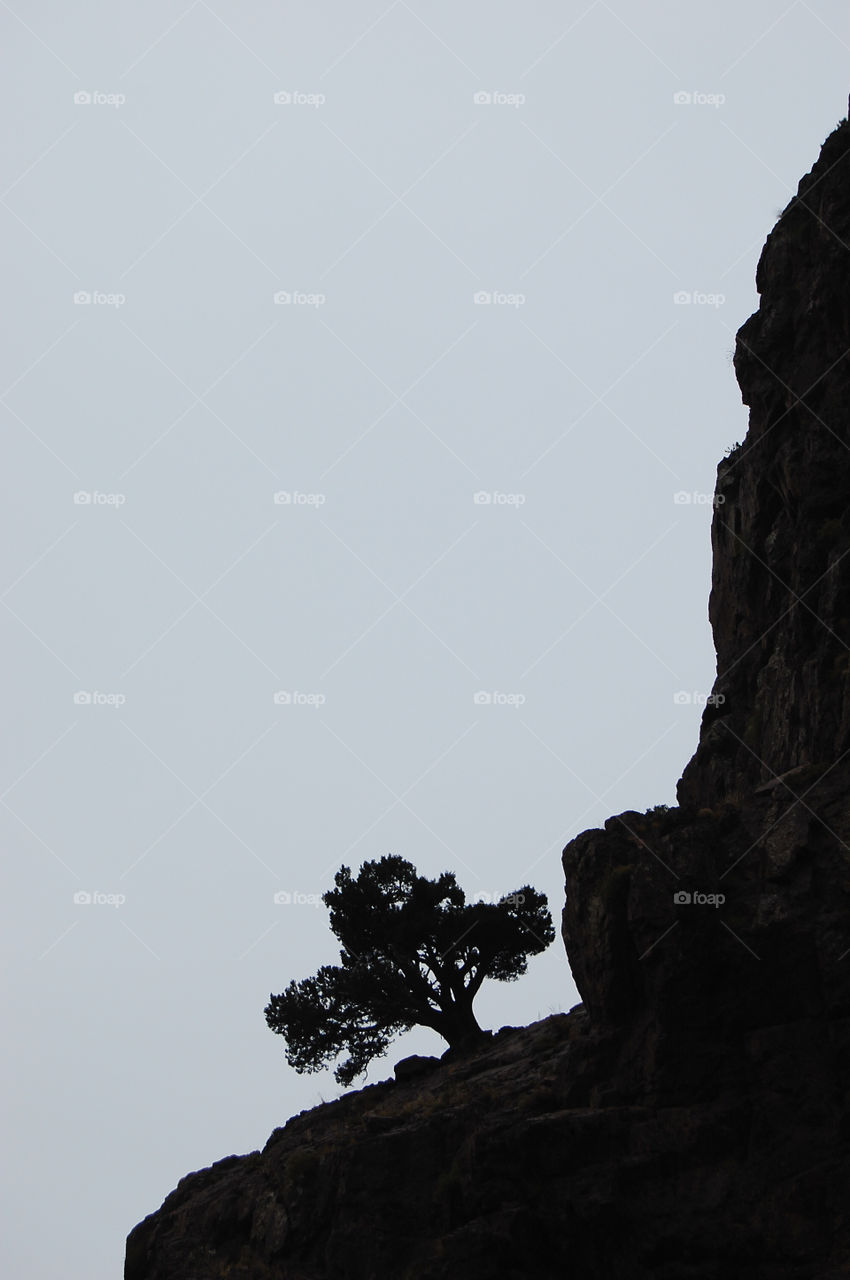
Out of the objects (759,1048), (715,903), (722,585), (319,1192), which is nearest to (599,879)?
(715,903)

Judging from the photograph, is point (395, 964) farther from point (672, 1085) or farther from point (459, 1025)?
point (672, 1085)

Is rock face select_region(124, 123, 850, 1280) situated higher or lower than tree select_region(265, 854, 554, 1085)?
lower

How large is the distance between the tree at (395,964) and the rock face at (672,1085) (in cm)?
433

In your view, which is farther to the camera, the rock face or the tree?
the tree

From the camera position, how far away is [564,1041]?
35938mm

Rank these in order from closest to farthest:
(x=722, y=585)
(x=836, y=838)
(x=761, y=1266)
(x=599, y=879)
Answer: (x=761, y=1266) → (x=836, y=838) → (x=599, y=879) → (x=722, y=585)

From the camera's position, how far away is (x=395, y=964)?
45.8 meters

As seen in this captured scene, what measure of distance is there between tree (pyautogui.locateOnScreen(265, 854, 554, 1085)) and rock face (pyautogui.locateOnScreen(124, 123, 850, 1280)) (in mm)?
4331

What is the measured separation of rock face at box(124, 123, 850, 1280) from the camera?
2783 centimetres

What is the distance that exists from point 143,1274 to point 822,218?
137 feet

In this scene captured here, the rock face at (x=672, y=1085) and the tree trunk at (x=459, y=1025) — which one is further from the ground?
the tree trunk at (x=459, y=1025)

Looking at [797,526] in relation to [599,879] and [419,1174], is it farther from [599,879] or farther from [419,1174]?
[419,1174]

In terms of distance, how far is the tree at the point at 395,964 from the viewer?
45.4 meters

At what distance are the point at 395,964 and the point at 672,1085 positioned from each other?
17.7 metres
